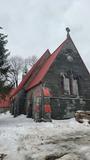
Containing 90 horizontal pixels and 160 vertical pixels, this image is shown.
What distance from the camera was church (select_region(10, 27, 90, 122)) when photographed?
58.1 ft

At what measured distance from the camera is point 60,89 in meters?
19.2

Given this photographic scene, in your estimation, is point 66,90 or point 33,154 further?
point 66,90

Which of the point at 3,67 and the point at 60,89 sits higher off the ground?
the point at 3,67

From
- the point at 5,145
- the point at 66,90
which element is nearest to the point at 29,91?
the point at 66,90

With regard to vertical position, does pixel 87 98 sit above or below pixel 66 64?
below

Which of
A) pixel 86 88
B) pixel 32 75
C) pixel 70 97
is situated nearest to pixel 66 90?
pixel 70 97

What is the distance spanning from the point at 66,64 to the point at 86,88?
3662 mm

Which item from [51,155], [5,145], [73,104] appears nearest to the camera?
[51,155]

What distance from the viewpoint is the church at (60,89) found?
17.7 meters

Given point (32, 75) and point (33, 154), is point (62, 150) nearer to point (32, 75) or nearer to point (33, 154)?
point (33, 154)

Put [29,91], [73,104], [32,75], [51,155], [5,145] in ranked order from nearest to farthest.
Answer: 1. [51,155]
2. [5,145]
3. [73,104]
4. [29,91]
5. [32,75]

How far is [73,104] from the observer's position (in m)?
19.2

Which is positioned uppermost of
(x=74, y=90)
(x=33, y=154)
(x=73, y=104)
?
(x=74, y=90)

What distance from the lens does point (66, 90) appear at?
19.6 metres
